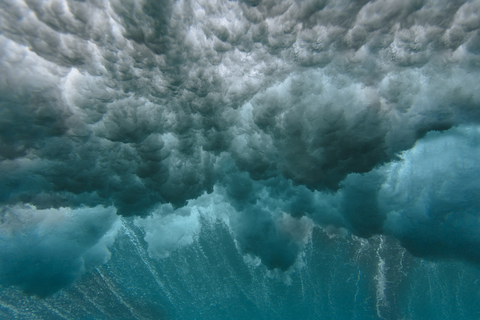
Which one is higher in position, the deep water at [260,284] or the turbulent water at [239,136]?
the turbulent water at [239,136]

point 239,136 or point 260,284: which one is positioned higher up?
point 239,136

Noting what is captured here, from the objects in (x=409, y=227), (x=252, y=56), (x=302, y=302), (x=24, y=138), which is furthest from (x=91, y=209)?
(x=302, y=302)

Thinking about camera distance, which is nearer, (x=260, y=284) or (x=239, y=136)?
(x=239, y=136)

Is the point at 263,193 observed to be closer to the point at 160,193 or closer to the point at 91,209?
the point at 160,193

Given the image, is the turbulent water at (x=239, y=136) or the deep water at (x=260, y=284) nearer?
the turbulent water at (x=239, y=136)

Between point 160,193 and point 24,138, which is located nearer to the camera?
point 24,138
